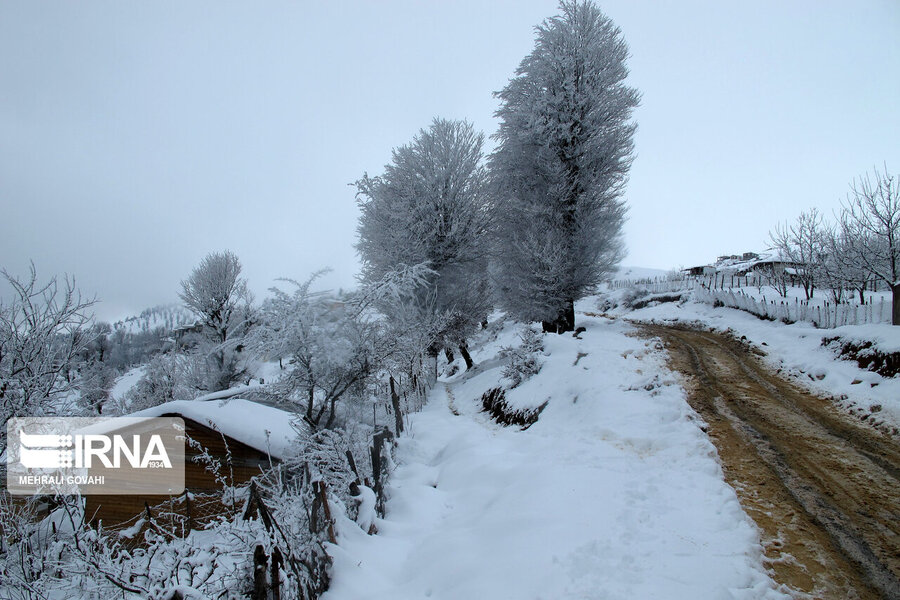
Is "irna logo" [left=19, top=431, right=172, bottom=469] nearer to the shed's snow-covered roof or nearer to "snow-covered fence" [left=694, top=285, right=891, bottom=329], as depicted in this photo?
the shed's snow-covered roof

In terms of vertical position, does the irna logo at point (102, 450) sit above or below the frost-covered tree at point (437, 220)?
below

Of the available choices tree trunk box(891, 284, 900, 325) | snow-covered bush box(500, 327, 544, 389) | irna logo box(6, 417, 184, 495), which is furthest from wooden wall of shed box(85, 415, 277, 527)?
tree trunk box(891, 284, 900, 325)

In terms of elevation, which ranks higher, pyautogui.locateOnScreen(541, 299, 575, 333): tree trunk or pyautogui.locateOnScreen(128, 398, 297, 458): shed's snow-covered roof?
pyautogui.locateOnScreen(541, 299, 575, 333): tree trunk

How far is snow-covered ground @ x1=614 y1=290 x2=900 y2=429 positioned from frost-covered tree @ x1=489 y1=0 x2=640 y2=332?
5563 millimetres

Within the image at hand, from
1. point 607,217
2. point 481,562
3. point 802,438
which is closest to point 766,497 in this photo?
point 802,438

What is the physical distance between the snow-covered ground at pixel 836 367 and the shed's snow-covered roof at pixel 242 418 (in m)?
10.4

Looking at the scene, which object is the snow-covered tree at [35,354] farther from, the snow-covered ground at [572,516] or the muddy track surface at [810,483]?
the muddy track surface at [810,483]

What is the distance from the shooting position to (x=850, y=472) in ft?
15.2

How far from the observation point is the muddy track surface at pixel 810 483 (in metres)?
3.14

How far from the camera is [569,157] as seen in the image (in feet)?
47.4

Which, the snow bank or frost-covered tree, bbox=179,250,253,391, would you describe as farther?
frost-covered tree, bbox=179,250,253,391

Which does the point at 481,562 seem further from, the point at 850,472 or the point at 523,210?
the point at 523,210

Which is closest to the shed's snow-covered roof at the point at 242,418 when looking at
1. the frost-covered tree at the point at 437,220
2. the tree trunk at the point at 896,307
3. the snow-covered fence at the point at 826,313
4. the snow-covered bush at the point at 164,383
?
the frost-covered tree at the point at 437,220

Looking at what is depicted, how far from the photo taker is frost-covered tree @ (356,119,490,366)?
1525cm
